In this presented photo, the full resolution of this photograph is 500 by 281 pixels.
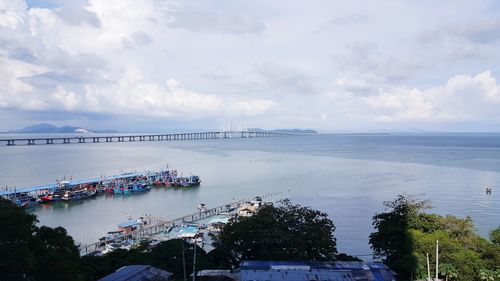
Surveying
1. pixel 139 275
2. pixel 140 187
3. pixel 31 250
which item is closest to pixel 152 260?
pixel 139 275

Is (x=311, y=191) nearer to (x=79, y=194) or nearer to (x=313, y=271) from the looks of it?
(x=79, y=194)

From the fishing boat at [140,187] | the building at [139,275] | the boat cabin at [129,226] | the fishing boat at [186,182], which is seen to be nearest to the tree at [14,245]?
the building at [139,275]

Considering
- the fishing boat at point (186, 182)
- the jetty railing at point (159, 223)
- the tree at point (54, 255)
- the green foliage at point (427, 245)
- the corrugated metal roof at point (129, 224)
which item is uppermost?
the tree at point (54, 255)

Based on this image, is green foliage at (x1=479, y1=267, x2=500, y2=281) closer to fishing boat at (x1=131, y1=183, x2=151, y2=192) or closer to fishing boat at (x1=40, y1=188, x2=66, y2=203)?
fishing boat at (x1=131, y1=183, x2=151, y2=192)

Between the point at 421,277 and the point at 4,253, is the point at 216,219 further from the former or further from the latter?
the point at 4,253

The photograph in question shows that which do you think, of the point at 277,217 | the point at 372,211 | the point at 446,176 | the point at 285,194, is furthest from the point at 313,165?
the point at 277,217

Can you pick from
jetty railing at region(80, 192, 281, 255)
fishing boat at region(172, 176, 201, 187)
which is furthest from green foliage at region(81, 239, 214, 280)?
fishing boat at region(172, 176, 201, 187)

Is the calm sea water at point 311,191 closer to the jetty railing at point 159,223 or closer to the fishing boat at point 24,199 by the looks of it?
the fishing boat at point 24,199
